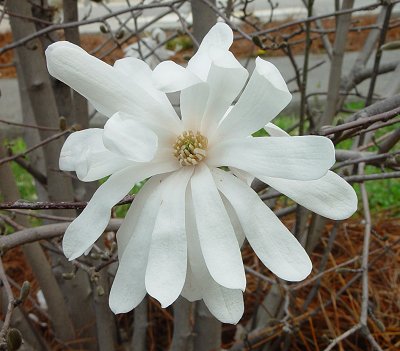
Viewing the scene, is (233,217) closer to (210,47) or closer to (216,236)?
(216,236)

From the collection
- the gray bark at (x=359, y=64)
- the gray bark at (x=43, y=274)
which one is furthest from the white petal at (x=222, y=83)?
the gray bark at (x=359, y=64)

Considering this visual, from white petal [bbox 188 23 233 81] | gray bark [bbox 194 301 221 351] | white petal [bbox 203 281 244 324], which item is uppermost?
white petal [bbox 188 23 233 81]

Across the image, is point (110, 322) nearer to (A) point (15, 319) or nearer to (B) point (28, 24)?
(A) point (15, 319)

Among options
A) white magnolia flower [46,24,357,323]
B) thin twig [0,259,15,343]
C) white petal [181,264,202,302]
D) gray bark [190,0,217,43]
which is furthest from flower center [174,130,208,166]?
gray bark [190,0,217,43]

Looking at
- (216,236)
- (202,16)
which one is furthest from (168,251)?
(202,16)

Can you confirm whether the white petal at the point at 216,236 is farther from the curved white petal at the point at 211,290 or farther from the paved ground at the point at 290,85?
the paved ground at the point at 290,85

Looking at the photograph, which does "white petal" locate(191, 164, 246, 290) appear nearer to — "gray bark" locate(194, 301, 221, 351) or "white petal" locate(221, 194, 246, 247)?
"white petal" locate(221, 194, 246, 247)
